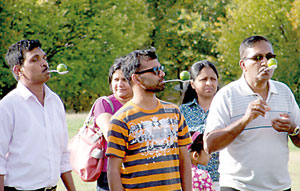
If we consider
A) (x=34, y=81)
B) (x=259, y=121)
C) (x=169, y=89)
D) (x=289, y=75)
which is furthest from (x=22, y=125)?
(x=169, y=89)

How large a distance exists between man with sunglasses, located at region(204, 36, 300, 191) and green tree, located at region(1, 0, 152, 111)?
27.7 metres

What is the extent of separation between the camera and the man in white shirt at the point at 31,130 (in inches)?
167

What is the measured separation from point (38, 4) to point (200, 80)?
28022 millimetres

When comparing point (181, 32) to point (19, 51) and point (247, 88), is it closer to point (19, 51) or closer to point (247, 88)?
point (19, 51)

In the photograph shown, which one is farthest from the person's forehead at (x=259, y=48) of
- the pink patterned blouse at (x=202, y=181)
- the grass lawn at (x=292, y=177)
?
the grass lawn at (x=292, y=177)

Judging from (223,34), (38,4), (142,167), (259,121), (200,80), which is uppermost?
(38,4)

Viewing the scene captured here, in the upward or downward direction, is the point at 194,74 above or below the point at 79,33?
below

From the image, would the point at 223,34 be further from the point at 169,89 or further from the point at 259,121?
the point at 259,121

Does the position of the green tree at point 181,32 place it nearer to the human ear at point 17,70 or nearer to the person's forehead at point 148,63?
the human ear at point 17,70

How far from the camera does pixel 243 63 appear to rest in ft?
14.8

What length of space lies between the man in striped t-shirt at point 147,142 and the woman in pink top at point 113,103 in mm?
1002

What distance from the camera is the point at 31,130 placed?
4297 millimetres

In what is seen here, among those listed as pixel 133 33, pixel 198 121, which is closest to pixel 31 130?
pixel 198 121

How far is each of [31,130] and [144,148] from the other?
3.21ft
